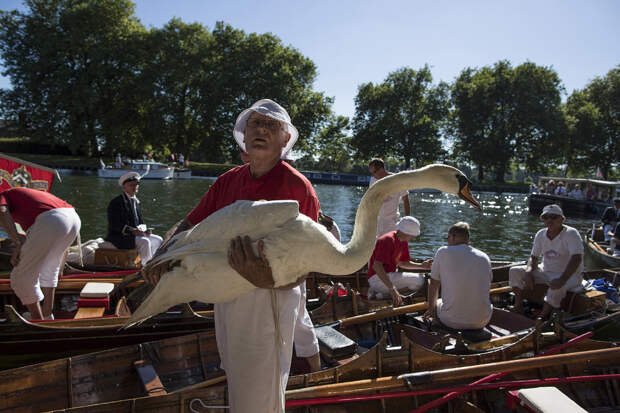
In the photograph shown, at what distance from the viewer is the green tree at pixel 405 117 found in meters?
59.4

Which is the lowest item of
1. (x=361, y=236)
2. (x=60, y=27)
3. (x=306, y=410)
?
(x=306, y=410)

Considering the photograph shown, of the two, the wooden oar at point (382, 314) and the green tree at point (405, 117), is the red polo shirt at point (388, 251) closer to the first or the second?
the wooden oar at point (382, 314)

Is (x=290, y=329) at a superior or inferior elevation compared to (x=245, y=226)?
inferior

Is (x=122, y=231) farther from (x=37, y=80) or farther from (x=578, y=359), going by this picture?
(x=37, y=80)

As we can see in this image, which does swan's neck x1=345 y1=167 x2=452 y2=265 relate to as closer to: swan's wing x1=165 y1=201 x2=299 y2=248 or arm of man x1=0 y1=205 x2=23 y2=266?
swan's wing x1=165 y1=201 x2=299 y2=248

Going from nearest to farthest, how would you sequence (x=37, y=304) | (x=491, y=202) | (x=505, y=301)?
1. (x=37, y=304)
2. (x=505, y=301)
3. (x=491, y=202)

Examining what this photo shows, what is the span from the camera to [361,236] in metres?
2.45

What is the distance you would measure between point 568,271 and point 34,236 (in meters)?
7.81

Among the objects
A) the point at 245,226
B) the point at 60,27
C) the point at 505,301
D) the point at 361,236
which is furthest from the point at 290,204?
the point at 60,27

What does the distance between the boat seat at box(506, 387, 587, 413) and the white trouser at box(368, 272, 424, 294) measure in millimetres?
3079

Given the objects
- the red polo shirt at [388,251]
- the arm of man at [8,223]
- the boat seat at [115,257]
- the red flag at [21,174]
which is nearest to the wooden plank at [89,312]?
the arm of man at [8,223]

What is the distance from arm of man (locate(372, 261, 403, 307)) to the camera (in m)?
6.13

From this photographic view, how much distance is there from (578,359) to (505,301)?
3276 millimetres

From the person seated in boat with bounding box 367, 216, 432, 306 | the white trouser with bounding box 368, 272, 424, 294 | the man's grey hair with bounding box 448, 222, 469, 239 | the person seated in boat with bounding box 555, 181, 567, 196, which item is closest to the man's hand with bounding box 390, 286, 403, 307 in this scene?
the person seated in boat with bounding box 367, 216, 432, 306
